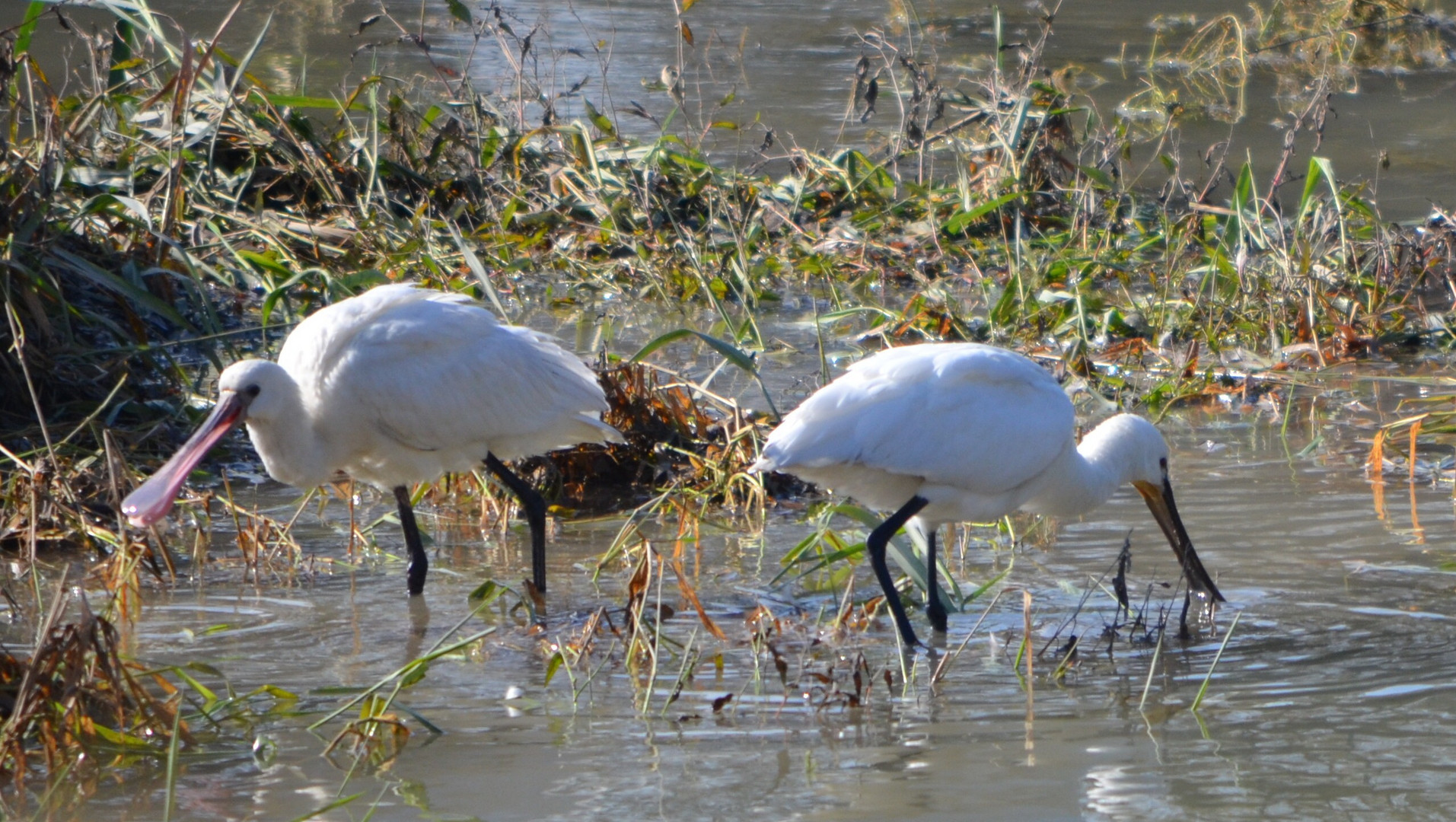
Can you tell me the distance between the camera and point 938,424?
17.0ft

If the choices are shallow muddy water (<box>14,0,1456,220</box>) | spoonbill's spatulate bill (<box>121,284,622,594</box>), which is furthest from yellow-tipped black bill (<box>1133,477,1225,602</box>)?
shallow muddy water (<box>14,0,1456,220</box>)

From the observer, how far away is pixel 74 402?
6.69m

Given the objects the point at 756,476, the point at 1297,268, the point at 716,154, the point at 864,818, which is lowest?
the point at 864,818

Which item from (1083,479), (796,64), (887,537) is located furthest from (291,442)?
(796,64)

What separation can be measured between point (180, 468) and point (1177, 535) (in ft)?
10.2

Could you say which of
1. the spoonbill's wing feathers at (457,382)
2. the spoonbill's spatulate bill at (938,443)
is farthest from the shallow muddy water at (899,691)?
the spoonbill's wing feathers at (457,382)

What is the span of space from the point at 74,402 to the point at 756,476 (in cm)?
266

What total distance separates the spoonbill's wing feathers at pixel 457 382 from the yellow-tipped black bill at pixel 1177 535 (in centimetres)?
187

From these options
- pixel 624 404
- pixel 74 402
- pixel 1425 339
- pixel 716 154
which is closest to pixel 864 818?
pixel 624 404

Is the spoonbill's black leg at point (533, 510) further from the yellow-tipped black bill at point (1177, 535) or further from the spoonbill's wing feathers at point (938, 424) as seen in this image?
the yellow-tipped black bill at point (1177, 535)

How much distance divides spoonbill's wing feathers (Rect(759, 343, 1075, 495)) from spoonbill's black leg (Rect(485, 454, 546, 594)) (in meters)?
0.90

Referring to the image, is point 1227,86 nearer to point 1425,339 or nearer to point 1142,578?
point 1425,339

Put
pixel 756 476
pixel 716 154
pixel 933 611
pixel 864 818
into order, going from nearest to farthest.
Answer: pixel 864 818 < pixel 933 611 < pixel 756 476 < pixel 716 154

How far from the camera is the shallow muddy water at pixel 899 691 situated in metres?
3.74
